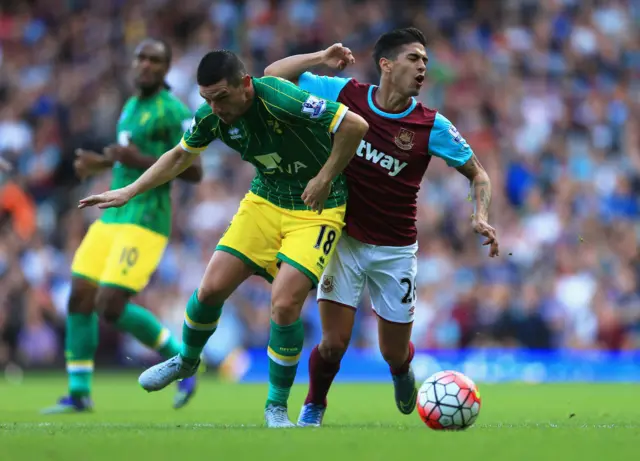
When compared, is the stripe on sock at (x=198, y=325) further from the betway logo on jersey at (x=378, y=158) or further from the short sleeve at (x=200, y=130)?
the betway logo on jersey at (x=378, y=158)

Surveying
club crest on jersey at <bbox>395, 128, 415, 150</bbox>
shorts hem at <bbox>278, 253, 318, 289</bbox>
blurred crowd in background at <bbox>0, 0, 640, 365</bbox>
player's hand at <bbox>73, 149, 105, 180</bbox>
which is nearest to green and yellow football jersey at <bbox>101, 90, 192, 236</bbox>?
player's hand at <bbox>73, 149, 105, 180</bbox>

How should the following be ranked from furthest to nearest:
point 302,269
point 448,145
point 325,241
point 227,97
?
point 448,145 → point 325,241 → point 302,269 → point 227,97

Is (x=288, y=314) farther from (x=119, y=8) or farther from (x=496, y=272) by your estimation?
(x=119, y=8)

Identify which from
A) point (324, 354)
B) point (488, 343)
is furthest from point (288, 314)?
point (488, 343)

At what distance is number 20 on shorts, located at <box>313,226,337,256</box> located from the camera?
7.67 m

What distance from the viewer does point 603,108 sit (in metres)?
19.4

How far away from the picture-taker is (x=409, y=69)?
8.17 m

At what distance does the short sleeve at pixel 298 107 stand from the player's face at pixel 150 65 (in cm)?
311

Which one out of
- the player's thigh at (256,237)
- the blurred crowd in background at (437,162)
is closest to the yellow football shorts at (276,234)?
the player's thigh at (256,237)

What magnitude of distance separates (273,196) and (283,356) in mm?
1063

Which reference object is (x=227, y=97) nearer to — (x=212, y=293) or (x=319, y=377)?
(x=212, y=293)

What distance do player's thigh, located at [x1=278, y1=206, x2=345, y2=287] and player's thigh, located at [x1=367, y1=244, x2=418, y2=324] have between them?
554 mm

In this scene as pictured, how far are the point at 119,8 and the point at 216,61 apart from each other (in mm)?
15545

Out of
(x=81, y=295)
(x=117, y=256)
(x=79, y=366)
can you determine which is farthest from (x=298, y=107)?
(x=79, y=366)
